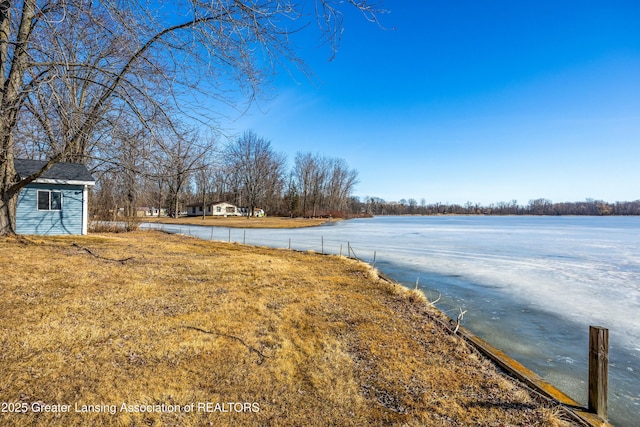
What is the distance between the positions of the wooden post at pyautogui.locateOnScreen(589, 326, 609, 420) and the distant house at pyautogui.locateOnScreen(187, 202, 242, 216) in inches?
2469

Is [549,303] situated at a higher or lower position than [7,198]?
lower

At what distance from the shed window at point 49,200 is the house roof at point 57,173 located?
0.62 m

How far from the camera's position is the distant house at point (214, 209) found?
6200 centimetres

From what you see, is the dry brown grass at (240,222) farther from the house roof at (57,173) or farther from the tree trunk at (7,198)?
the tree trunk at (7,198)

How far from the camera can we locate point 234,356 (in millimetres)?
3770

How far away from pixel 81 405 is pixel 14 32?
4.51m

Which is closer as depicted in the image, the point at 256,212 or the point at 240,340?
the point at 240,340

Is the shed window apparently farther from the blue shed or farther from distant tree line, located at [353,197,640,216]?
distant tree line, located at [353,197,640,216]

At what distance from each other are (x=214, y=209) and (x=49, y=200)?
4936cm

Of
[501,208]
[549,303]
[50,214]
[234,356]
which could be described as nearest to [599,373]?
[234,356]

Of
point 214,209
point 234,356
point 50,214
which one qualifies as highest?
point 50,214

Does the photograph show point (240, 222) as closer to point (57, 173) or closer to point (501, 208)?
point (57, 173)

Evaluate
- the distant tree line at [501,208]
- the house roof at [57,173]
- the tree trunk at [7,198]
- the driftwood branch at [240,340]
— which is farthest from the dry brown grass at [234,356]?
the distant tree line at [501,208]

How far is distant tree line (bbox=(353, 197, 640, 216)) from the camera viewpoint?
371ft
